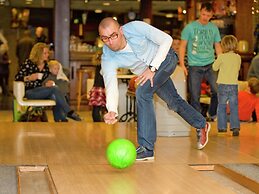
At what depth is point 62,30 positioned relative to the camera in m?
11.3

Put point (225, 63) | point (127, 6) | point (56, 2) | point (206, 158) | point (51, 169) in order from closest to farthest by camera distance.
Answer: point (51, 169)
point (206, 158)
point (225, 63)
point (56, 2)
point (127, 6)

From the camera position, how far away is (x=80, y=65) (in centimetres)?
1200

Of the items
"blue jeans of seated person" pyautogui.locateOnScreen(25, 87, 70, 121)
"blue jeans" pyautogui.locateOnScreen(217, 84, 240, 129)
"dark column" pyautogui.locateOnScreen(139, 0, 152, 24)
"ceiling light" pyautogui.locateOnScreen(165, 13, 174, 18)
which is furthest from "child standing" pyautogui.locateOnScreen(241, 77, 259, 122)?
"ceiling light" pyautogui.locateOnScreen(165, 13, 174, 18)

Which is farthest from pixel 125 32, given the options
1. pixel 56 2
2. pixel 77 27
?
pixel 77 27

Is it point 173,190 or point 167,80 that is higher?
point 167,80

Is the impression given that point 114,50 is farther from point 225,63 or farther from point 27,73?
point 27,73

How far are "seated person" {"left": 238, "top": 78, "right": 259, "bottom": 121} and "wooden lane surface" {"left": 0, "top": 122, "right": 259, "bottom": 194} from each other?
0.62 metres

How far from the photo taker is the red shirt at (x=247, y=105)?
28.2ft

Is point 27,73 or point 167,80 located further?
point 27,73

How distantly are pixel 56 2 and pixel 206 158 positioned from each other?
667 centimetres

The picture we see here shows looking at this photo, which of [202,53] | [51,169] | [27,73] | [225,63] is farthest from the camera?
[27,73]

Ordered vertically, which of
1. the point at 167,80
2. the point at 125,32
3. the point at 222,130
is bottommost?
the point at 222,130

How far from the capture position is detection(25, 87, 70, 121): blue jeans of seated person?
8.43 meters

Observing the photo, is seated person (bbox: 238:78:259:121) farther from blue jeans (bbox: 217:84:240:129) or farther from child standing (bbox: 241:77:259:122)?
blue jeans (bbox: 217:84:240:129)
